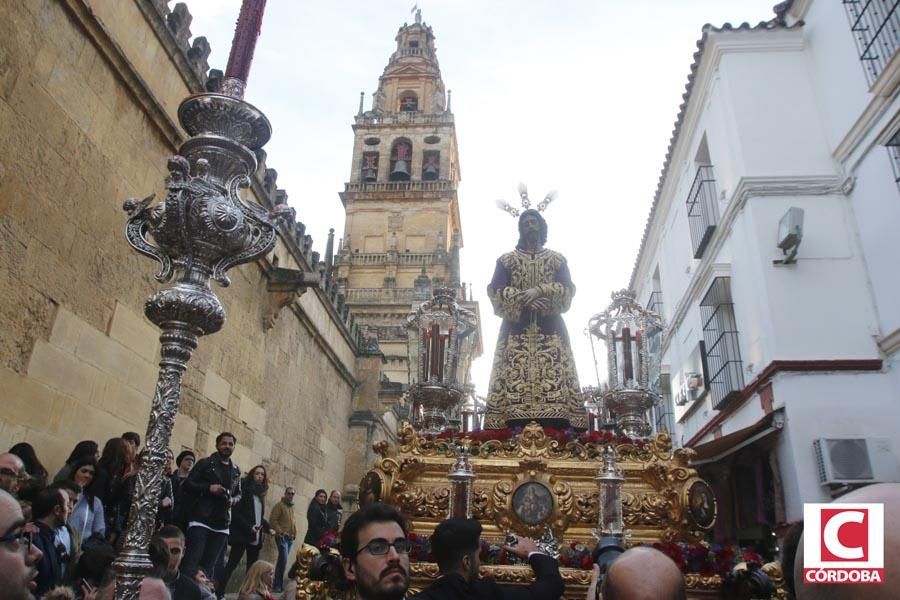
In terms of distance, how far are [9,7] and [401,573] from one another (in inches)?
245

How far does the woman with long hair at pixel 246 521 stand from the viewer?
701 cm

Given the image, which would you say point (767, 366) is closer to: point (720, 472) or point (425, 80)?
point (720, 472)

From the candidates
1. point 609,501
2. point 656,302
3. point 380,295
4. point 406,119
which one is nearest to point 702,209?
point 656,302

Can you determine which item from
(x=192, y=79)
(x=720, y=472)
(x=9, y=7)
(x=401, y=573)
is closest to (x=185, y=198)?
(x=401, y=573)

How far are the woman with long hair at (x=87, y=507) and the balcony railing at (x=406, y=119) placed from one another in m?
34.0

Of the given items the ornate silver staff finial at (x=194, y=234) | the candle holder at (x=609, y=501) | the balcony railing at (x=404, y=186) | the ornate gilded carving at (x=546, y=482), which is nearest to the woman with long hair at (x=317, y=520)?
the ornate gilded carving at (x=546, y=482)

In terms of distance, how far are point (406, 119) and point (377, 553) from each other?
3661 cm

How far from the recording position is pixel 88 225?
6746 millimetres

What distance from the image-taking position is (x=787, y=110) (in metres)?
10.8

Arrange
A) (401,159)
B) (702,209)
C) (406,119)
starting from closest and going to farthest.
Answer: (702,209), (401,159), (406,119)

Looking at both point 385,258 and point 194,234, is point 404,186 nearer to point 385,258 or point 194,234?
point 385,258

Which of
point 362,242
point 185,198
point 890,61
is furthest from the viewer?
point 362,242

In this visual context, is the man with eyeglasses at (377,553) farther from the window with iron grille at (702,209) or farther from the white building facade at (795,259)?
the window with iron grille at (702,209)

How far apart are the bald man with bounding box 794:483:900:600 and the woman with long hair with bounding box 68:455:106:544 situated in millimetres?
4800
